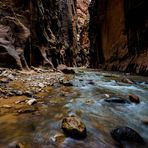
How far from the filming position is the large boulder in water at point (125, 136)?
11.7 ft

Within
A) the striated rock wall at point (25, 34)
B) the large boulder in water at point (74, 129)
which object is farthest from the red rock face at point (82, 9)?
the large boulder in water at point (74, 129)

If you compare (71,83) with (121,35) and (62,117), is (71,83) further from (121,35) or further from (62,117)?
(121,35)

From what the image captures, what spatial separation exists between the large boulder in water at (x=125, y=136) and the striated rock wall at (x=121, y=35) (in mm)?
13102

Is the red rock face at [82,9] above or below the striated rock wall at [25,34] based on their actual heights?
above

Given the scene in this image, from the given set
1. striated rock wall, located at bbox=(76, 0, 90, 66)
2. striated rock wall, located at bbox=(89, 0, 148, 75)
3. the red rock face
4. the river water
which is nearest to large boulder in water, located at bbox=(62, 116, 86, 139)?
the river water

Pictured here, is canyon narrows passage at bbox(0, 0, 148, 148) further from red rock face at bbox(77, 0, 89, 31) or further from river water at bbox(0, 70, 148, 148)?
red rock face at bbox(77, 0, 89, 31)

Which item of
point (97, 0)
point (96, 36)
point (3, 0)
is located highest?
point (97, 0)

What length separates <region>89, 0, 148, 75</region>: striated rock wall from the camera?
20.2 metres

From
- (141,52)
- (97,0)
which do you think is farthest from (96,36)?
(141,52)

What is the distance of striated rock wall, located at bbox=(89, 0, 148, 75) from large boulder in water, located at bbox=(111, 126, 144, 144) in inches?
516

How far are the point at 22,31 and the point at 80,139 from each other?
16.6m

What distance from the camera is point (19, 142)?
3307mm

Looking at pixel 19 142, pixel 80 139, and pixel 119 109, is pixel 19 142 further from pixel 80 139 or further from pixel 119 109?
pixel 119 109

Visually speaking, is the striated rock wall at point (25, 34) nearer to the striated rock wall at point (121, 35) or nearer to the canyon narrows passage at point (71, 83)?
the canyon narrows passage at point (71, 83)
